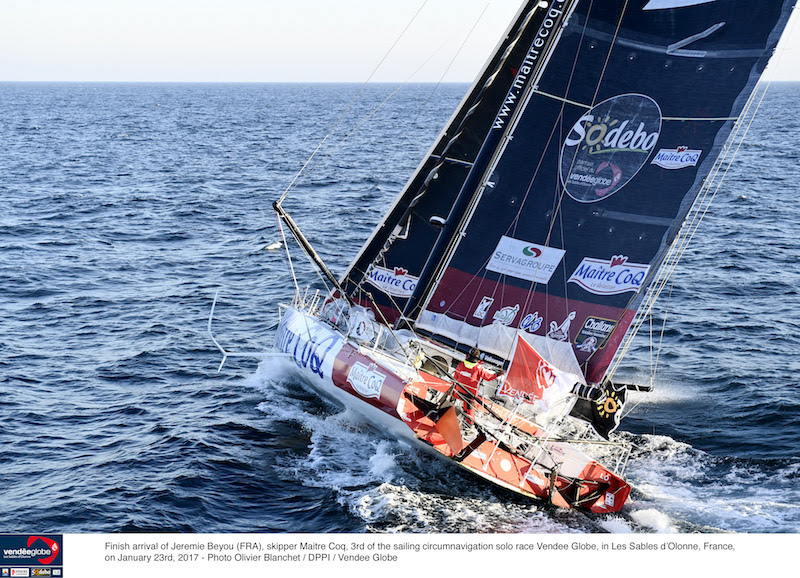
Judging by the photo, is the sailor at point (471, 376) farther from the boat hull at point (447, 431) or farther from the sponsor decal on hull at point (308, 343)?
the sponsor decal on hull at point (308, 343)

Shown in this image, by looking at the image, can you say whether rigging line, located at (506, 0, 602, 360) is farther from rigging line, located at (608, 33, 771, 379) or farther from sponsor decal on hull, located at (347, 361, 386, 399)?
sponsor decal on hull, located at (347, 361, 386, 399)

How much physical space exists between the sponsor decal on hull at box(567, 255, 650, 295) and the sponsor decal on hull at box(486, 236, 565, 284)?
526mm

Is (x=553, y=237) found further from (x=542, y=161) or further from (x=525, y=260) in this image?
(x=542, y=161)

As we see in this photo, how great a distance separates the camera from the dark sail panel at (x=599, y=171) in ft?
46.3

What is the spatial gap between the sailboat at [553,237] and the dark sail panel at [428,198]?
0.07 meters

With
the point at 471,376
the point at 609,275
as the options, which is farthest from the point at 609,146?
the point at 471,376

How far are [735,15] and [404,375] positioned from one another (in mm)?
9099

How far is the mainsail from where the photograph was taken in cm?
1417

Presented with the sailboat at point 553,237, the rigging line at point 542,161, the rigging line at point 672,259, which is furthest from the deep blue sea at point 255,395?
the rigging line at point 542,161

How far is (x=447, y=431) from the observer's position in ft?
49.9

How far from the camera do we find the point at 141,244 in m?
32.0

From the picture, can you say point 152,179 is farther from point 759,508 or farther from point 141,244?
point 759,508

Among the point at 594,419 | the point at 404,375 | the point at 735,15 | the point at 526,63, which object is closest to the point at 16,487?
the point at 404,375

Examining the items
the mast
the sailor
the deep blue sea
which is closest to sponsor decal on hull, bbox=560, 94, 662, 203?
the mast
